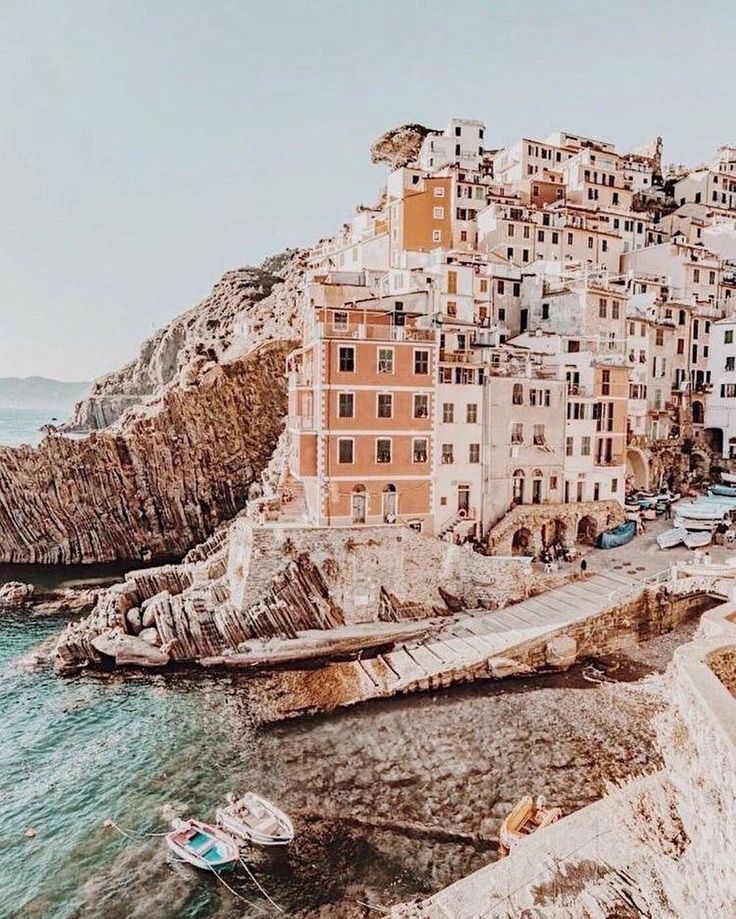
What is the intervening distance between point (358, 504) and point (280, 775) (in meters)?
15.7

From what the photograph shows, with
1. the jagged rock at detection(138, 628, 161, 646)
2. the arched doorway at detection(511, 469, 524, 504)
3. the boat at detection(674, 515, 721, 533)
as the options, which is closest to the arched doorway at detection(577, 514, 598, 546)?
the arched doorway at detection(511, 469, 524, 504)

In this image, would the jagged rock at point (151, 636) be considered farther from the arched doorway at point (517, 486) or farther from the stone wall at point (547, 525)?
the arched doorway at point (517, 486)

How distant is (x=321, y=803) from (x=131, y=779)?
24.8ft

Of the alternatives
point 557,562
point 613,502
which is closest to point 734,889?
point 557,562

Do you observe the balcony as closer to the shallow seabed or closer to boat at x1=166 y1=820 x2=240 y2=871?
the shallow seabed

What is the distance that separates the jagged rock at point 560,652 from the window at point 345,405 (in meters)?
15.6

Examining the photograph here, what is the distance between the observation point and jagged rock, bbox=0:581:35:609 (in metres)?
44.9

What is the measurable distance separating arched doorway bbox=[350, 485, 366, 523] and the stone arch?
26731 millimetres

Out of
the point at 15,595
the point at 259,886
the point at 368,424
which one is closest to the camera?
the point at 259,886

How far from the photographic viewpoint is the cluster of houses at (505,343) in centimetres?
3697

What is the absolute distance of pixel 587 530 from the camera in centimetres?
4369

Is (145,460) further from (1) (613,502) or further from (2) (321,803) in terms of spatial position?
(2) (321,803)

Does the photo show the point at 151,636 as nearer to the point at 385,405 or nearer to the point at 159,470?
the point at 385,405

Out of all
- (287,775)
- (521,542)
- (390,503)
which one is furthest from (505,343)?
(287,775)
